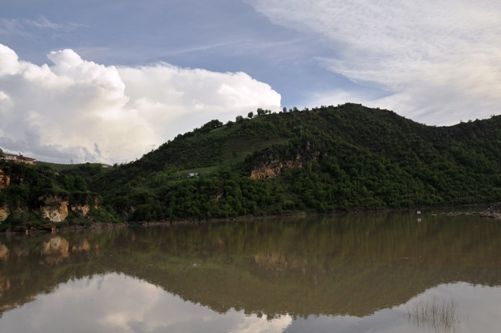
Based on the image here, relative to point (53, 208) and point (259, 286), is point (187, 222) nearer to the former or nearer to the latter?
point (53, 208)

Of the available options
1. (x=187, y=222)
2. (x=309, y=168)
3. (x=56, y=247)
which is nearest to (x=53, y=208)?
(x=187, y=222)

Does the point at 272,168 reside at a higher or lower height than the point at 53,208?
higher

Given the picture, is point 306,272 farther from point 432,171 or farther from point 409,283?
point 432,171

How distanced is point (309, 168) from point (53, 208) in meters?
42.2

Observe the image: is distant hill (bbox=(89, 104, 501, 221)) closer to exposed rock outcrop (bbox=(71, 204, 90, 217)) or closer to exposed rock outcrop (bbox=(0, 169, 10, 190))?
exposed rock outcrop (bbox=(71, 204, 90, 217))

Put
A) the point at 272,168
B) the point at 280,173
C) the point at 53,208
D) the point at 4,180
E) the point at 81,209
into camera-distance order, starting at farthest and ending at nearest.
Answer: the point at 280,173 < the point at 272,168 < the point at 81,209 < the point at 53,208 < the point at 4,180

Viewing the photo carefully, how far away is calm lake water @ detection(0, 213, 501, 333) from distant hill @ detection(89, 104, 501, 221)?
29916 millimetres

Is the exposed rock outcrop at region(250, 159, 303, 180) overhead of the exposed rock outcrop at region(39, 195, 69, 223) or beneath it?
overhead

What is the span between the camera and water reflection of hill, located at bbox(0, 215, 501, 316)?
16672mm

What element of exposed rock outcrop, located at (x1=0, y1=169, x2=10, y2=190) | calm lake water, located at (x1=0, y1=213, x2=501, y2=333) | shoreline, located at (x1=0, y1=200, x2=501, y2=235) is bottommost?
calm lake water, located at (x1=0, y1=213, x2=501, y2=333)

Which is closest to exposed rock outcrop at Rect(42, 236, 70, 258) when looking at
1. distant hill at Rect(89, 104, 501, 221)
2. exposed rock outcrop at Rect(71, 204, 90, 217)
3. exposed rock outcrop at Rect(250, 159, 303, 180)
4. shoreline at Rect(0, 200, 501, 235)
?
shoreline at Rect(0, 200, 501, 235)

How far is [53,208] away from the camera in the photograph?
48.1 metres

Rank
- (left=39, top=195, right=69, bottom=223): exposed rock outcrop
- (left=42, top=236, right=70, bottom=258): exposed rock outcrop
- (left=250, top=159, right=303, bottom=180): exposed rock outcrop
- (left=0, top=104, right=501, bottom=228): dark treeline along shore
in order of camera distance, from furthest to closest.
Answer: (left=250, top=159, right=303, bottom=180): exposed rock outcrop, (left=0, top=104, right=501, bottom=228): dark treeline along shore, (left=39, top=195, right=69, bottom=223): exposed rock outcrop, (left=42, top=236, right=70, bottom=258): exposed rock outcrop

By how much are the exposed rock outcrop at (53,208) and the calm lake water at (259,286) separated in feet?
45.8
